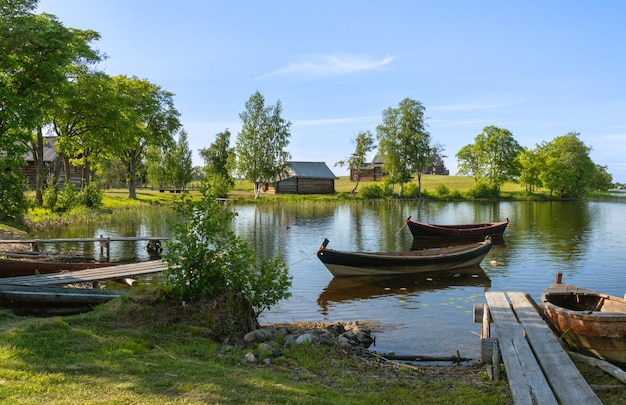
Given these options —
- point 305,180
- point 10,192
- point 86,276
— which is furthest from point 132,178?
point 86,276

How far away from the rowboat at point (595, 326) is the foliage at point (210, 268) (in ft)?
17.2

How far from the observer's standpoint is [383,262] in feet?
60.1

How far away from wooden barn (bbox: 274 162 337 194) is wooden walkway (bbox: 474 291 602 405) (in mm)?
67467

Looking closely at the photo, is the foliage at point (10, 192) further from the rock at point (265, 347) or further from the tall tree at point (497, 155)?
the tall tree at point (497, 155)

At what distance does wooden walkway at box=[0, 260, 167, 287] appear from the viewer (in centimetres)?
1136

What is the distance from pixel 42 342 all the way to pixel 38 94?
19.6 metres

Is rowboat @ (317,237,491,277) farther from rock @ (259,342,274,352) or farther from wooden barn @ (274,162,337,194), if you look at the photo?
wooden barn @ (274,162,337,194)

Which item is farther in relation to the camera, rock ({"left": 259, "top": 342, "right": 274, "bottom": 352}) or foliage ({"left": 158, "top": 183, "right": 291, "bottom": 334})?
foliage ({"left": 158, "top": 183, "right": 291, "bottom": 334})

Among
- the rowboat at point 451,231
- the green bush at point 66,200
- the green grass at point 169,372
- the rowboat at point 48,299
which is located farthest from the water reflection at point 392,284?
the green bush at point 66,200

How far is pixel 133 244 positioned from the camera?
2573 cm

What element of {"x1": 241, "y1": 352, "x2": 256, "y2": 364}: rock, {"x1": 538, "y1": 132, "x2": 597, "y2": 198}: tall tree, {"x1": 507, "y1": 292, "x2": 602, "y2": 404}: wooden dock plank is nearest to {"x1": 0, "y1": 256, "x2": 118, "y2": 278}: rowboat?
{"x1": 241, "y1": 352, "x2": 256, "y2": 364}: rock

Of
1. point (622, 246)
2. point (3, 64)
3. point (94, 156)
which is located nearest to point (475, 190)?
point (622, 246)

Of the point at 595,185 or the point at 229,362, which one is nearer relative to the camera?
the point at 229,362

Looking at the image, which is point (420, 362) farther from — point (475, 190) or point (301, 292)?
point (475, 190)
